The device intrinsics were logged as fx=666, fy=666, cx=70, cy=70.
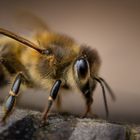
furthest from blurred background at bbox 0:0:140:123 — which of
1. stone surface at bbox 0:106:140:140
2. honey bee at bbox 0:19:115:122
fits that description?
stone surface at bbox 0:106:140:140

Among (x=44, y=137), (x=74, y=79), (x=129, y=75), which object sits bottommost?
(x=44, y=137)

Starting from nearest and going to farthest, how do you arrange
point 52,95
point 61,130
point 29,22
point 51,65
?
point 61,130, point 52,95, point 51,65, point 29,22

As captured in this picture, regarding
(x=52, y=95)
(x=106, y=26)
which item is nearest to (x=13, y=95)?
(x=52, y=95)

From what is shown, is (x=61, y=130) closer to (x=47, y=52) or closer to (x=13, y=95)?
(x=13, y=95)

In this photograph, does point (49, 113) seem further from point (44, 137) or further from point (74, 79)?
point (44, 137)

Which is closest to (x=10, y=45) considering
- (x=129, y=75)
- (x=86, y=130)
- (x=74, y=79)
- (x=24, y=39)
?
(x=24, y=39)

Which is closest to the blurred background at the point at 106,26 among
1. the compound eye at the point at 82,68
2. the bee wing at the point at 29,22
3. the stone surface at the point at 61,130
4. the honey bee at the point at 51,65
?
the bee wing at the point at 29,22

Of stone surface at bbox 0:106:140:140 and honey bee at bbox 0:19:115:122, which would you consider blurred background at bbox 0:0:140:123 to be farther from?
stone surface at bbox 0:106:140:140
